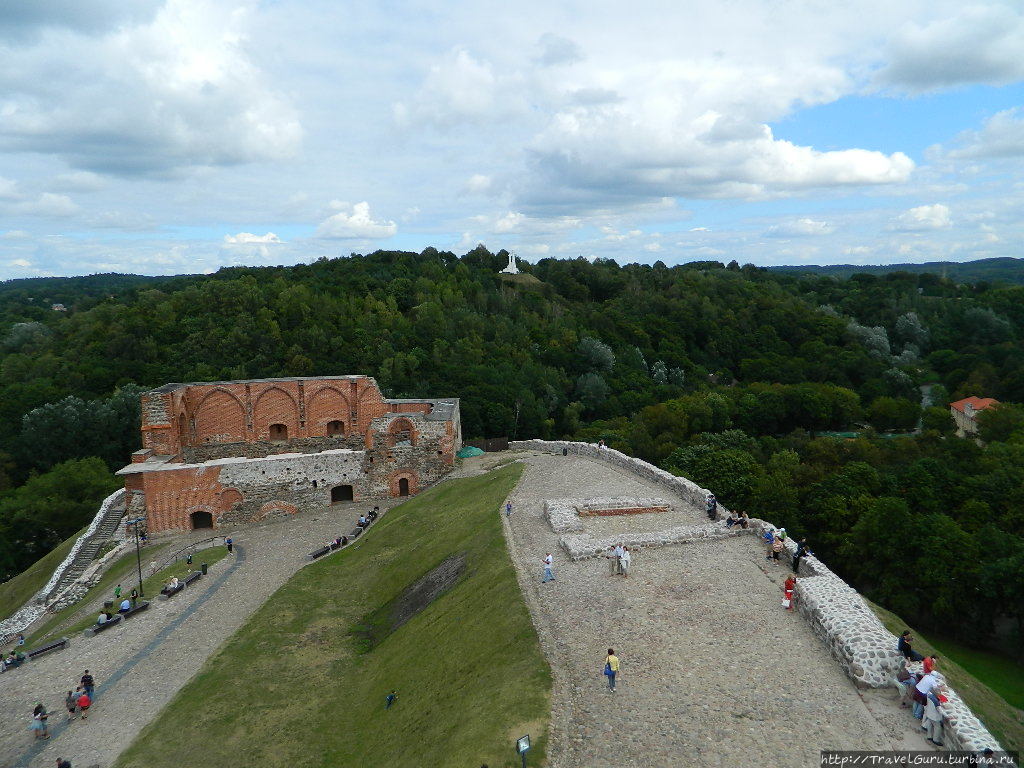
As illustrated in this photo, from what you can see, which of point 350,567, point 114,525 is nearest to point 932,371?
point 350,567

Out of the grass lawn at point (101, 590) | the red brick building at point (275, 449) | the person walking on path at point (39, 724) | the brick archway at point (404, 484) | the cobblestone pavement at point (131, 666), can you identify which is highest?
the red brick building at point (275, 449)

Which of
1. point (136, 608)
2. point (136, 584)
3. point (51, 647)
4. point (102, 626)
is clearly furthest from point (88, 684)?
point (136, 584)

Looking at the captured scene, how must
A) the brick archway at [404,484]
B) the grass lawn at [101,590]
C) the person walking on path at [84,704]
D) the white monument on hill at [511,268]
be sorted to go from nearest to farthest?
the person walking on path at [84,704], the grass lawn at [101,590], the brick archway at [404,484], the white monument on hill at [511,268]

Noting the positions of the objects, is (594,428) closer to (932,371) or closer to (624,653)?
(624,653)

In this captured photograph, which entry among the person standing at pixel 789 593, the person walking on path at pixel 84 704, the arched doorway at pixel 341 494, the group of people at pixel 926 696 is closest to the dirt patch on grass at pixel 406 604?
the person walking on path at pixel 84 704

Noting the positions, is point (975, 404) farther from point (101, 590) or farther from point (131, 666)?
point (101, 590)

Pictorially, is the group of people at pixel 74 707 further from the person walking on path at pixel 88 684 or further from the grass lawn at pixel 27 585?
the grass lawn at pixel 27 585
